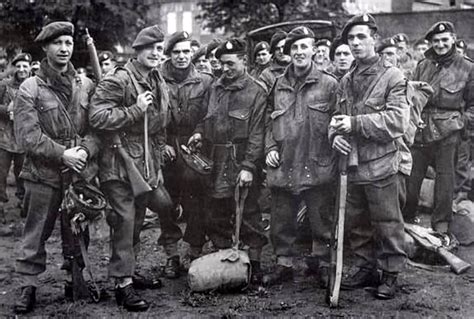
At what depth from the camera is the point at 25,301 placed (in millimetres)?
4871

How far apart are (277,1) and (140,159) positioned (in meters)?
10.3

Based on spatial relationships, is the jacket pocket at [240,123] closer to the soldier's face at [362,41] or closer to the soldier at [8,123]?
the soldier's face at [362,41]

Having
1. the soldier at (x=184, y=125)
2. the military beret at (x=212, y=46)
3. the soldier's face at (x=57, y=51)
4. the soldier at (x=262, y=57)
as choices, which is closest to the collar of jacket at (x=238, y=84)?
the soldier at (x=184, y=125)

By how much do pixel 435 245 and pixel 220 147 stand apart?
2452 millimetres

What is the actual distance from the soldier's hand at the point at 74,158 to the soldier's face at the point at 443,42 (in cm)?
400

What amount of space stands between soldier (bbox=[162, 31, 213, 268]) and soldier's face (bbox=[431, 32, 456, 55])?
2532mm

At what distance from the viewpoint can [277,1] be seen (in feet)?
47.2

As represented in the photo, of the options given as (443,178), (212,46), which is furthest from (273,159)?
(212,46)

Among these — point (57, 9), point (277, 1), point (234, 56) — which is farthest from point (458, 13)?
point (234, 56)

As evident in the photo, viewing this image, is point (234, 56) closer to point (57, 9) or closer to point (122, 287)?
point (122, 287)

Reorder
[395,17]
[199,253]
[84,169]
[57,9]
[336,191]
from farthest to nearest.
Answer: [395,17], [57,9], [199,253], [336,191], [84,169]

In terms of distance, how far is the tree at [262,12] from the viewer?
14.2 meters

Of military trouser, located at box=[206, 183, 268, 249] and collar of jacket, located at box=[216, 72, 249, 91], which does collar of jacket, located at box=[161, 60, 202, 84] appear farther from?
military trouser, located at box=[206, 183, 268, 249]

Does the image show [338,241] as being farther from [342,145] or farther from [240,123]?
[240,123]
